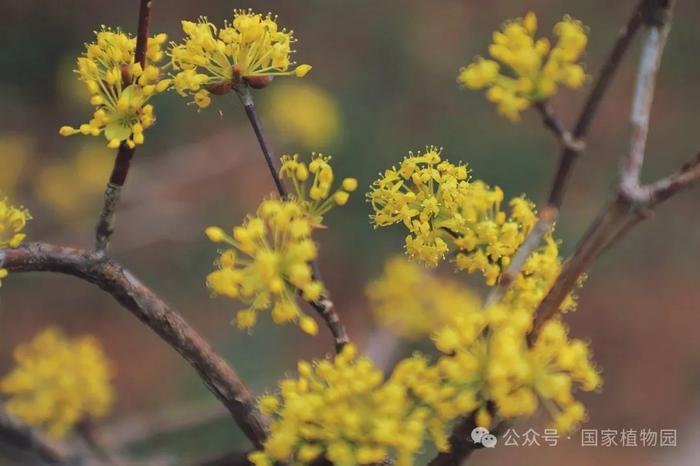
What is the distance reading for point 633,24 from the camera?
57 centimetres

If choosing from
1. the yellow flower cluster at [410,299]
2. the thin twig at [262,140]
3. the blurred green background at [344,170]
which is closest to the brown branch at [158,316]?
the thin twig at [262,140]

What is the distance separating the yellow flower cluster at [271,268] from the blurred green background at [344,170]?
1781mm

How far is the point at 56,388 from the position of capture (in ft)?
4.02

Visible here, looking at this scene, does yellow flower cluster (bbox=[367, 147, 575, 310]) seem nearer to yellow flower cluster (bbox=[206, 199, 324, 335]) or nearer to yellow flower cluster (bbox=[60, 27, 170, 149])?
yellow flower cluster (bbox=[206, 199, 324, 335])

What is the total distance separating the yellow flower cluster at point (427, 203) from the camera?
2.28 feet

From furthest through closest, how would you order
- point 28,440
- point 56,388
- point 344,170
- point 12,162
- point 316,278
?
point 344,170
point 12,162
point 56,388
point 28,440
point 316,278

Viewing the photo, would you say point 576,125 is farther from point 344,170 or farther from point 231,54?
point 344,170

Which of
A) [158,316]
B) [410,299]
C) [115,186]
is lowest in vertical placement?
[158,316]

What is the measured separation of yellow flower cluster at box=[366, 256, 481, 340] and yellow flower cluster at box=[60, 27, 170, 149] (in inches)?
27.8

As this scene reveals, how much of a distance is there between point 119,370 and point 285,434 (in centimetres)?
252

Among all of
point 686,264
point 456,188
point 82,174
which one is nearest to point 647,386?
point 686,264

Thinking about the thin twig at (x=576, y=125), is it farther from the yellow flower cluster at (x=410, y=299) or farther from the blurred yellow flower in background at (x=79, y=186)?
the blurred yellow flower in background at (x=79, y=186)

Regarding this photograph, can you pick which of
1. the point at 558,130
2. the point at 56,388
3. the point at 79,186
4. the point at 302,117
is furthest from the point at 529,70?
the point at 79,186

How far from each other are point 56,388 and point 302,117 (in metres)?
1.41
